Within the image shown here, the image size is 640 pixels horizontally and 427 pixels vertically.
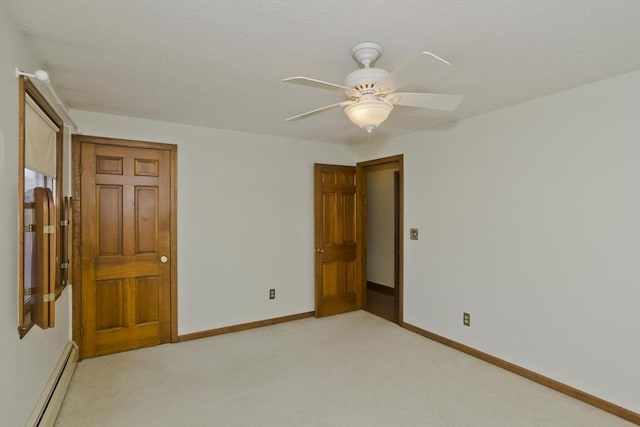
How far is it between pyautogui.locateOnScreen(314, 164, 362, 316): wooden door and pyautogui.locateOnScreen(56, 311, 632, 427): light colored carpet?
0.93m

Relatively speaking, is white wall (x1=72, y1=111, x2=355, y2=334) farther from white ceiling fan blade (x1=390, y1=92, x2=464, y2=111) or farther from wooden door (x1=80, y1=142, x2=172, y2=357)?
white ceiling fan blade (x1=390, y1=92, x2=464, y2=111)

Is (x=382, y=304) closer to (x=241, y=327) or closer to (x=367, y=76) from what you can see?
(x=241, y=327)

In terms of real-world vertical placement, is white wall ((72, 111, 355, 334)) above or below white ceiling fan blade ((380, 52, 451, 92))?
below

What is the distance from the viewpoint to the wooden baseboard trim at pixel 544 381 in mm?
2354

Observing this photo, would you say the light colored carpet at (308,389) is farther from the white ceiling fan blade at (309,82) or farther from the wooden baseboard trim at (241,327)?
the white ceiling fan blade at (309,82)

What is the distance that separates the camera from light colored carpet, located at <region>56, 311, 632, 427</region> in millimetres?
2324

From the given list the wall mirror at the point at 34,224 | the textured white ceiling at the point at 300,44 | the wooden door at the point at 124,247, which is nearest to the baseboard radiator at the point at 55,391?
the wooden door at the point at 124,247

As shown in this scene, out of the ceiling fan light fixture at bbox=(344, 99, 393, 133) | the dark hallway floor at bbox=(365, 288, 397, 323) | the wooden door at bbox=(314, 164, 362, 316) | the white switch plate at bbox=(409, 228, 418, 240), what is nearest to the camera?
the ceiling fan light fixture at bbox=(344, 99, 393, 133)

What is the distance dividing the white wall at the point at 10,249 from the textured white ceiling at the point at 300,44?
0.16m

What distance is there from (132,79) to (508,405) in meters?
3.60

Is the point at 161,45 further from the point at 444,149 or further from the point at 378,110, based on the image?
the point at 444,149

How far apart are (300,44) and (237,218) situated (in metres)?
2.47

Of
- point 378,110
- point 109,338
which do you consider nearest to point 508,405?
point 378,110

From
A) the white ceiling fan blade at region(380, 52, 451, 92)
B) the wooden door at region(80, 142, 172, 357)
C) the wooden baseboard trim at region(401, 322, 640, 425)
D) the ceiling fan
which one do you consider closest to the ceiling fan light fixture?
the ceiling fan
